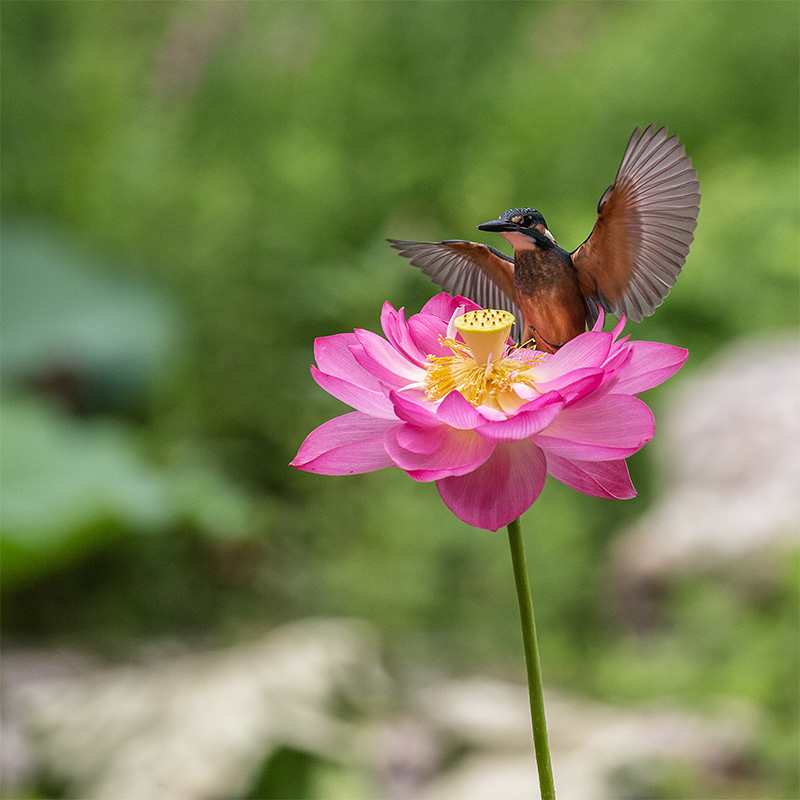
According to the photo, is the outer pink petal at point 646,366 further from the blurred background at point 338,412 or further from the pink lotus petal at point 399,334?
the blurred background at point 338,412

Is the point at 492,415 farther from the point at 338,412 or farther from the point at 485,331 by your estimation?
the point at 338,412

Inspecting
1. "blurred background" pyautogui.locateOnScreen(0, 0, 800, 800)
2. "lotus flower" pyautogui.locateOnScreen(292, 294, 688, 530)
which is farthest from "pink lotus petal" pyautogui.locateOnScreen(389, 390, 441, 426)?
"blurred background" pyautogui.locateOnScreen(0, 0, 800, 800)

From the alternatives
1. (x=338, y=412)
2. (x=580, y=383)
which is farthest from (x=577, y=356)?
(x=338, y=412)

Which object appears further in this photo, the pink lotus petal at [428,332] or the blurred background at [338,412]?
the blurred background at [338,412]

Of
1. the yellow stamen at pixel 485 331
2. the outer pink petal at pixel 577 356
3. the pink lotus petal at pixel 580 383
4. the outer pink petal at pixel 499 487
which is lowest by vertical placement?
the outer pink petal at pixel 499 487

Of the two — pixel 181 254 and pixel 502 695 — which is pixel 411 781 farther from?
pixel 181 254

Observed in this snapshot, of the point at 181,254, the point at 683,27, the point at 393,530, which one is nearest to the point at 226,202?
the point at 181,254

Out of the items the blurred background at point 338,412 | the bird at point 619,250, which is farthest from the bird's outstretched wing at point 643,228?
the blurred background at point 338,412
